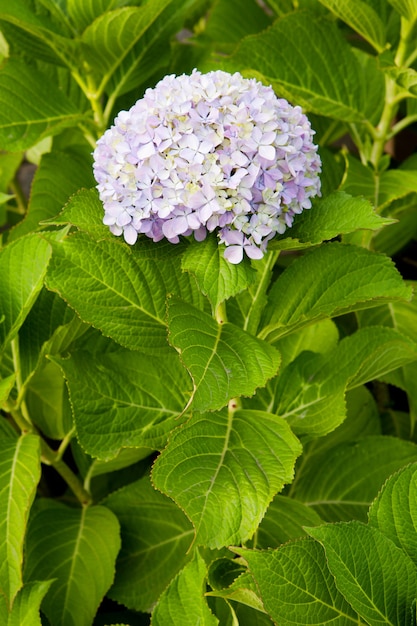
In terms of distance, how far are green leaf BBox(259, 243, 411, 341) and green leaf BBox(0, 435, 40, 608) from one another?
33cm

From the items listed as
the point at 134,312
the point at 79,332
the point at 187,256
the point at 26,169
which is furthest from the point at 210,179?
the point at 26,169

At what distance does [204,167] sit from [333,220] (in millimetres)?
165

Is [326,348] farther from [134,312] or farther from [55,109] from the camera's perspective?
[55,109]

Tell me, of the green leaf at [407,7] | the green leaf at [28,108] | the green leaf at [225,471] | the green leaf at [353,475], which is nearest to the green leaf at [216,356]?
the green leaf at [225,471]

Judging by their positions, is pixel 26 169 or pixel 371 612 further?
pixel 26 169

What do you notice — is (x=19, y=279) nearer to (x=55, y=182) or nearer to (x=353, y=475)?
(x=55, y=182)

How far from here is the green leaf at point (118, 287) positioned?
833mm

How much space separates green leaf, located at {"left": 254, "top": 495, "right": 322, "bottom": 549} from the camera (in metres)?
0.92

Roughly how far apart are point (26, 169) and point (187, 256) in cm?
153

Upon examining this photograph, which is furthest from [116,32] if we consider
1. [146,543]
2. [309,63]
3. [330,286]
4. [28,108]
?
[146,543]

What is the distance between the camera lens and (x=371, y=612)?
65cm

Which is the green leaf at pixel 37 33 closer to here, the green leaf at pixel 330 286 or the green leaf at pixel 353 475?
the green leaf at pixel 330 286

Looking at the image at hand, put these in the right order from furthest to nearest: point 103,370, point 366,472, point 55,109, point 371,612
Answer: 1. point 55,109
2. point 366,472
3. point 103,370
4. point 371,612

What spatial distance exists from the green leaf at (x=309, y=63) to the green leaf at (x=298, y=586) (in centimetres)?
69
